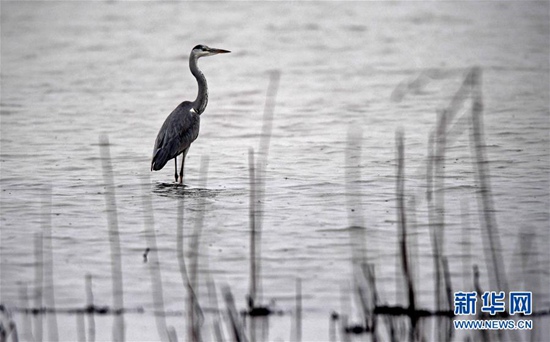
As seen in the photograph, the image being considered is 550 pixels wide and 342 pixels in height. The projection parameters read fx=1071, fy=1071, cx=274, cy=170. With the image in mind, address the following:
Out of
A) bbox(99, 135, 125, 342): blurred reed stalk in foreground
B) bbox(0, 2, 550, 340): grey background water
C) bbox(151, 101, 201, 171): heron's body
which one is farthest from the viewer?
bbox(151, 101, 201, 171): heron's body

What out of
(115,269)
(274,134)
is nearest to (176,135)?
(274,134)

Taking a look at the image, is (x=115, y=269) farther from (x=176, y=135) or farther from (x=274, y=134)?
(x=274, y=134)

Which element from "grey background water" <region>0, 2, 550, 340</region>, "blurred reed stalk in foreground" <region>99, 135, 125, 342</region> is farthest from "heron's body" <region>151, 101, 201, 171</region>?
"blurred reed stalk in foreground" <region>99, 135, 125, 342</region>

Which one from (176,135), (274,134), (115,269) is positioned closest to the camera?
(115,269)

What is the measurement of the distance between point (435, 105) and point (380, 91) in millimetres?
→ 1374

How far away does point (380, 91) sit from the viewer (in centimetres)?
1477

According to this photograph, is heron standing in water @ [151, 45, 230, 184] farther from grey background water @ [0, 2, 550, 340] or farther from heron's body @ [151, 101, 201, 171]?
grey background water @ [0, 2, 550, 340]

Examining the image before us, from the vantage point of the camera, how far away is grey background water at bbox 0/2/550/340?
658 centimetres

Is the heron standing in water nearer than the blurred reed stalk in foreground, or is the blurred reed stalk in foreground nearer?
the blurred reed stalk in foreground

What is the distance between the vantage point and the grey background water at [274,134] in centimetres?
658

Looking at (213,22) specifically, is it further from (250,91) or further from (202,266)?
(202,266)

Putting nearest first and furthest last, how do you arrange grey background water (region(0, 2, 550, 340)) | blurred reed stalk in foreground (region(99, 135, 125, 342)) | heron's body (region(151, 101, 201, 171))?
blurred reed stalk in foreground (region(99, 135, 125, 342)) → grey background water (region(0, 2, 550, 340)) → heron's body (region(151, 101, 201, 171))

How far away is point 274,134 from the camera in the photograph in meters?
12.1

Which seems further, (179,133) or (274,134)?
(274,134)
